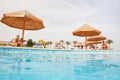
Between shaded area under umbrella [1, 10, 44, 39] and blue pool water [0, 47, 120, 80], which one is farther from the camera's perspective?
shaded area under umbrella [1, 10, 44, 39]

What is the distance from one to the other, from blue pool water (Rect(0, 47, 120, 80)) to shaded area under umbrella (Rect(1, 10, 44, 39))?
2.27 meters

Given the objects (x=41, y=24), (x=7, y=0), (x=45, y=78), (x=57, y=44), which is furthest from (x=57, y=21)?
(x=45, y=78)

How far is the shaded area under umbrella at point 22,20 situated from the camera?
10654 mm

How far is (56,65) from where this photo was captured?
5730 millimetres

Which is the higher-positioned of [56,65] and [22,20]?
[22,20]

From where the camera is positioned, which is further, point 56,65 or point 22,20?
point 22,20

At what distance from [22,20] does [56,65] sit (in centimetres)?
731

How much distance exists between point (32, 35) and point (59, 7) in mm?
8206

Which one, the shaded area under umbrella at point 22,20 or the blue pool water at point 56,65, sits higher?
the shaded area under umbrella at point 22,20

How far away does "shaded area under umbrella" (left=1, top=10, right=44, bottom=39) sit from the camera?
35.0 feet

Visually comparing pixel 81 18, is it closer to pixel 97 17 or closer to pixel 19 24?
pixel 97 17

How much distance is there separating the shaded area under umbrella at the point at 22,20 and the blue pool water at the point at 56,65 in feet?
7.46

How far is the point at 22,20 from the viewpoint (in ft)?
39.6

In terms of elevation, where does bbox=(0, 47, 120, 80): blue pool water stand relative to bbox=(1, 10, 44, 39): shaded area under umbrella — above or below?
below
